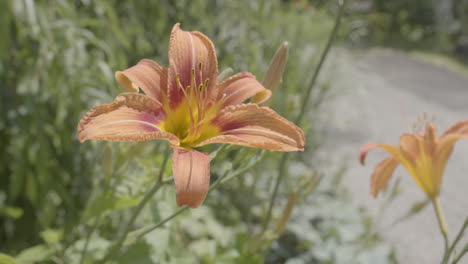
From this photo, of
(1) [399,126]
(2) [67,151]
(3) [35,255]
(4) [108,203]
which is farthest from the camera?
(1) [399,126]

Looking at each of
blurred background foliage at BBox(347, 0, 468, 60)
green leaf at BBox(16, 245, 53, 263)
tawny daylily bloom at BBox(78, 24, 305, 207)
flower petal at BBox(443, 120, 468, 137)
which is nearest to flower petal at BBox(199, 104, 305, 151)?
tawny daylily bloom at BBox(78, 24, 305, 207)

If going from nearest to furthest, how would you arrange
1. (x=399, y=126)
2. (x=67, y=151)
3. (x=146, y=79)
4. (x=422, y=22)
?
(x=146, y=79) → (x=67, y=151) → (x=399, y=126) → (x=422, y=22)

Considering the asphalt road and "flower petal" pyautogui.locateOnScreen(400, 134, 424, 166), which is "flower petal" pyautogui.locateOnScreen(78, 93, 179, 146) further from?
the asphalt road

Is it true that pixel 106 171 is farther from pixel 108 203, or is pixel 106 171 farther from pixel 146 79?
pixel 146 79

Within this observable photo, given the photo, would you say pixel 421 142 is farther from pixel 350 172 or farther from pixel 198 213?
pixel 350 172

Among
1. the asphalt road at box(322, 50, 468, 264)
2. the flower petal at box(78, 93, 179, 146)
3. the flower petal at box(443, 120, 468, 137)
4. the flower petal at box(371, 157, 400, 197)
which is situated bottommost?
the asphalt road at box(322, 50, 468, 264)

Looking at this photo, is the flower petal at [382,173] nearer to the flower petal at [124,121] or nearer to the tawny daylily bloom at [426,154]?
the tawny daylily bloom at [426,154]

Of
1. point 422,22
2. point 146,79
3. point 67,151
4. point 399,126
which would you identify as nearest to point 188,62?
point 146,79
